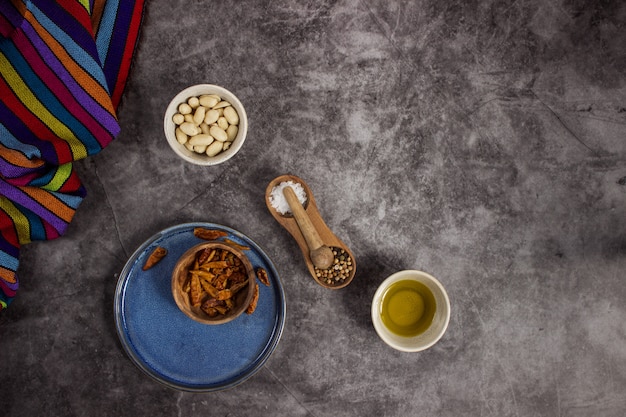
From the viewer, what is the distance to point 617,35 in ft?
4.37

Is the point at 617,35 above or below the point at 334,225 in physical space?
above

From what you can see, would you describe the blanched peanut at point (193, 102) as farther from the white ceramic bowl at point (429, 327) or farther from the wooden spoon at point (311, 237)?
the white ceramic bowl at point (429, 327)

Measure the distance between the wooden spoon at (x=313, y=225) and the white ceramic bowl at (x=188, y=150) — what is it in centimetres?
14

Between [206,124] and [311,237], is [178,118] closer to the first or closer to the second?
[206,124]

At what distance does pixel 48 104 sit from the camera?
46.3 inches

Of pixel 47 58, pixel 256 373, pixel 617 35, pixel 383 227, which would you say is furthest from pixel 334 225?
pixel 617 35

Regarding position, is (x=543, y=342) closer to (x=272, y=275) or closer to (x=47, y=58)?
(x=272, y=275)

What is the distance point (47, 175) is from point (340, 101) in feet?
2.51

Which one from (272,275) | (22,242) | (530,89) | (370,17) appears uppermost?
(370,17)

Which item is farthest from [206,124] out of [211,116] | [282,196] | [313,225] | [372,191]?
[372,191]

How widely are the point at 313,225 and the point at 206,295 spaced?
0.32 meters

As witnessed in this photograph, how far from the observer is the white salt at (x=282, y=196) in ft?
4.12

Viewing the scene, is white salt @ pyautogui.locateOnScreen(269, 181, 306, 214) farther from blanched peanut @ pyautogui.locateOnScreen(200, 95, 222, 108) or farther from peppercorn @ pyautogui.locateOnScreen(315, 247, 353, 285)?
blanched peanut @ pyautogui.locateOnScreen(200, 95, 222, 108)

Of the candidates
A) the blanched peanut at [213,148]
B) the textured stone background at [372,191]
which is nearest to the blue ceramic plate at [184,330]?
the textured stone background at [372,191]
